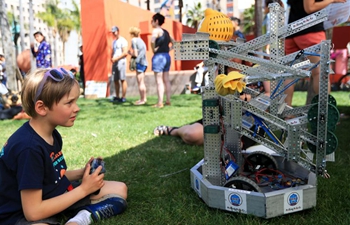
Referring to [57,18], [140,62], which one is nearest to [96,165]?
[140,62]

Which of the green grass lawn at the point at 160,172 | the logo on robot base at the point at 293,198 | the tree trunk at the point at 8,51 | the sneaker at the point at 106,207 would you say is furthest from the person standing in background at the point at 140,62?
the logo on robot base at the point at 293,198

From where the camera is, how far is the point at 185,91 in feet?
35.5

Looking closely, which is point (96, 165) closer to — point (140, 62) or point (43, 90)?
point (43, 90)

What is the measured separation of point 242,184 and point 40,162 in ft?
3.77

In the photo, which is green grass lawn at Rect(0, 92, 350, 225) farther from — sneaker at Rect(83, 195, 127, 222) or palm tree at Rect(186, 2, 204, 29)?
palm tree at Rect(186, 2, 204, 29)

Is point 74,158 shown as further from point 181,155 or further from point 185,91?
point 185,91

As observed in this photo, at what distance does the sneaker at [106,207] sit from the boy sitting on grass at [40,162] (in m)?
0.02

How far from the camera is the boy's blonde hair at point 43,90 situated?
1.68 metres

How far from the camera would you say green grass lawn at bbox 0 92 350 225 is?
1877 millimetres

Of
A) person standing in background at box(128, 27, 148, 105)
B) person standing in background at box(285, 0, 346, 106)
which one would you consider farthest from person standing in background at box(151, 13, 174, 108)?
person standing in background at box(285, 0, 346, 106)

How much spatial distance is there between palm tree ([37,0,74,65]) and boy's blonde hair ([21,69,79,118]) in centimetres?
5679

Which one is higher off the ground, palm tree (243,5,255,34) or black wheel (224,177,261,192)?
palm tree (243,5,255,34)

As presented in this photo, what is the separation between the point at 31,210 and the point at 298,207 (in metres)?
1.45

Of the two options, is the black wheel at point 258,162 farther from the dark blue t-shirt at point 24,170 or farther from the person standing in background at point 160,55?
the person standing in background at point 160,55
